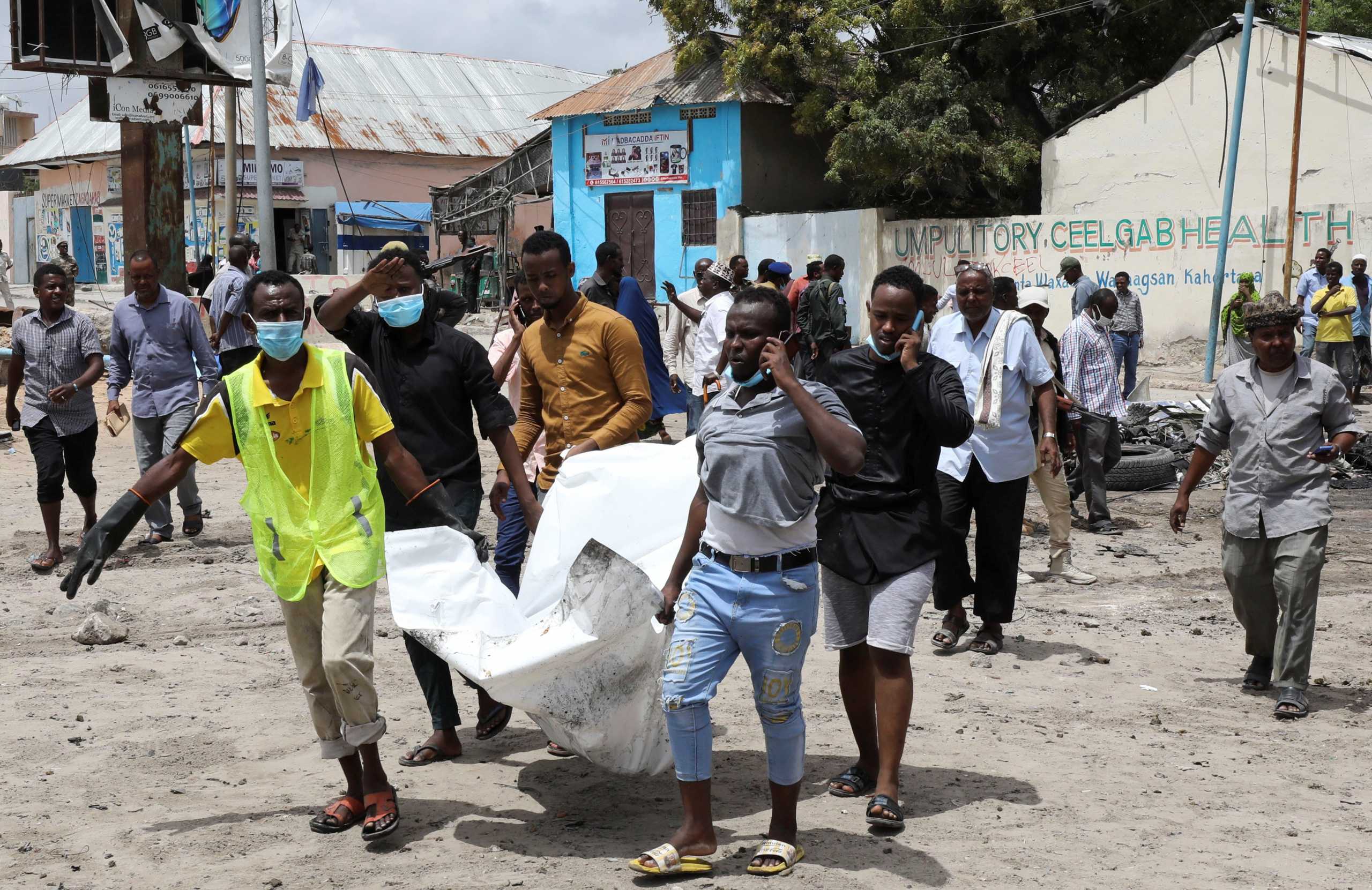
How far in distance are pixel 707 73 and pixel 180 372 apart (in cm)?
2322

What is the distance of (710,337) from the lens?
10789mm

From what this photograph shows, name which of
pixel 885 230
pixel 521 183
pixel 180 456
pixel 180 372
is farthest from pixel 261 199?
pixel 521 183

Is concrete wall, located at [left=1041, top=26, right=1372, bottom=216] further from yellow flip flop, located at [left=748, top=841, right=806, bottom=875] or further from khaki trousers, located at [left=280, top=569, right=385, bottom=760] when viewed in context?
khaki trousers, located at [left=280, top=569, right=385, bottom=760]

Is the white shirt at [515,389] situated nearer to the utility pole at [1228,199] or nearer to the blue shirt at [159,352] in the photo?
the blue shirt at [159,352]

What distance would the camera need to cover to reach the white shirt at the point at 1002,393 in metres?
6.45

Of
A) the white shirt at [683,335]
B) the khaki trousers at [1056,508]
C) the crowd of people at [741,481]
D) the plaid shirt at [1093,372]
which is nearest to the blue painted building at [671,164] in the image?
the white shirt at [683,335]

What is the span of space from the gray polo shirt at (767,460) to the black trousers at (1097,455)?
622 cm

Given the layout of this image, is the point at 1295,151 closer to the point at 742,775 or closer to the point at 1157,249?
the point at 1157,249

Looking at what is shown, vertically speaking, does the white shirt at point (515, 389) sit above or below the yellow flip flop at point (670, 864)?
above

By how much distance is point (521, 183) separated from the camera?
34.7 m

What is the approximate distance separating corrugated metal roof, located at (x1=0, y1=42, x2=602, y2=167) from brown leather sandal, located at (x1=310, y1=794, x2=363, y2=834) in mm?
36400

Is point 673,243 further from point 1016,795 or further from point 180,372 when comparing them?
point 1016,795

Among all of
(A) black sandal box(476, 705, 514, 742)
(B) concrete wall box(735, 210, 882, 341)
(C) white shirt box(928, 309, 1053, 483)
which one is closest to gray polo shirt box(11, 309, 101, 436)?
(A) black sandal box(476, 705, 514, 742)

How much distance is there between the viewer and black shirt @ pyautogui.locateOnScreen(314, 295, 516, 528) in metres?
4.92
